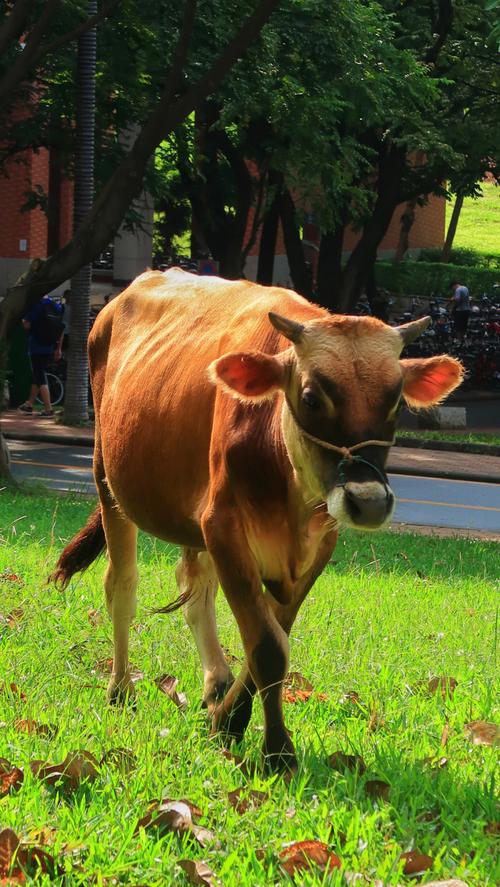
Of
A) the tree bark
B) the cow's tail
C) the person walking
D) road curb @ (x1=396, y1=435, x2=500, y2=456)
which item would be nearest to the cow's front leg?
the cow's tail

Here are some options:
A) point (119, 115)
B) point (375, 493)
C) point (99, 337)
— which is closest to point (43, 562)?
point (99, 337)

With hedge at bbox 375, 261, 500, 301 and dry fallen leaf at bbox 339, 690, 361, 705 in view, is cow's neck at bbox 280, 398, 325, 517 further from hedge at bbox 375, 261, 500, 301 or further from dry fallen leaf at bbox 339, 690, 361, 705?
hedge at bbox 375, 261, 500, 301

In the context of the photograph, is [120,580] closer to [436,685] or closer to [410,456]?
[436,685]

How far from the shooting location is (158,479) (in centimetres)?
618

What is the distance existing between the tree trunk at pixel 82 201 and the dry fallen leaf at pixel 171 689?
14221 millimetres

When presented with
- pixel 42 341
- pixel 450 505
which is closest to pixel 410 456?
pixel 450 505

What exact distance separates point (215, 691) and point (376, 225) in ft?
81.4

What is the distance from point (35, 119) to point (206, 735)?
834 inches

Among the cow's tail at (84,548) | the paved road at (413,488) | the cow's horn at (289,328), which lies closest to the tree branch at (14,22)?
the paved road at (413,488)

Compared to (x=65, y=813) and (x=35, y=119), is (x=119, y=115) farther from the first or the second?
(x=65, y=813)

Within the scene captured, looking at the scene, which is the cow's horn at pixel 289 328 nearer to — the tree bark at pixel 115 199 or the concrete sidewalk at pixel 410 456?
the tree bark at pixel 115 199

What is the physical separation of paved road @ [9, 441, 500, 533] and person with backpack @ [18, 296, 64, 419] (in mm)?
3098

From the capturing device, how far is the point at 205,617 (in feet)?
21.8

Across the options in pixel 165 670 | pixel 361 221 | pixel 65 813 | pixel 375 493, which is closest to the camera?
pixel 65 813
